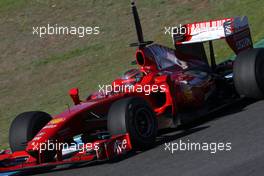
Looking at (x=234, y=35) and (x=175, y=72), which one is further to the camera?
(x=234, y=35)

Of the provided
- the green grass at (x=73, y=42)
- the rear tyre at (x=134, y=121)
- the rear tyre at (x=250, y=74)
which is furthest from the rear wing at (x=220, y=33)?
the green grass at (x=73, y=42)

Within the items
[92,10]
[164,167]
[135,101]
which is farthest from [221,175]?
[92,10]

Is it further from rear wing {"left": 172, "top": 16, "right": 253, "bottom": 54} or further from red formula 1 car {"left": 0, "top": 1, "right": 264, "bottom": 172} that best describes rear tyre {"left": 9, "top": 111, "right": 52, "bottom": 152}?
rear wing {"left": 172, "top": 16, "right": 253, "bottom": 54}

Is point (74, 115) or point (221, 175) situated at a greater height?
point (74, 115)

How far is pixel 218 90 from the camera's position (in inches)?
447

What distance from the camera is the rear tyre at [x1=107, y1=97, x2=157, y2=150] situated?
878 cm

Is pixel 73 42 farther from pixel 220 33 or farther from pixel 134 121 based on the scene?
pixel 134 121

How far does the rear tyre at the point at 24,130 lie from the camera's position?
9562 millimetres

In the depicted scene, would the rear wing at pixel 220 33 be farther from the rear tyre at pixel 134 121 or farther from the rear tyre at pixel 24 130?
the rear tyre at pixel 24 130

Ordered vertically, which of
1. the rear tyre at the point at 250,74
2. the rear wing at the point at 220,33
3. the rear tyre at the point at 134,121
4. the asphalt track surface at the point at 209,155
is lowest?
the asphalt track surface at the point at 209,155

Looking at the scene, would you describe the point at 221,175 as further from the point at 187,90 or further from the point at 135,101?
the point at 187,90

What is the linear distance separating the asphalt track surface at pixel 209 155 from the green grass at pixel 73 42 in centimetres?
581

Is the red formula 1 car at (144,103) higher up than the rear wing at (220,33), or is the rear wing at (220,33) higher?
the rear wing at (220,33)

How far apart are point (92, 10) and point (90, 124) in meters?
15.9
